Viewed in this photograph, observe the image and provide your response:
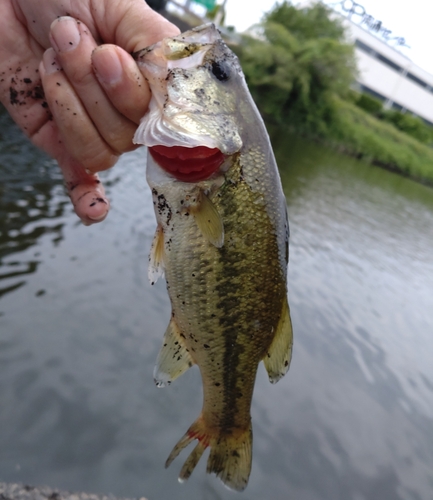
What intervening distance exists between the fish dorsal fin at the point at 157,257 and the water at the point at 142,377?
274 cm

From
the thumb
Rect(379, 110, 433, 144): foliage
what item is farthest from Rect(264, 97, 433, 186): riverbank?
the thumb

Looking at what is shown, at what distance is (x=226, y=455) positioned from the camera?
7.90 ft

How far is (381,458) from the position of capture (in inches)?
199

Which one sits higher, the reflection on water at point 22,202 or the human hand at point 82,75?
the human hand at point 82,75

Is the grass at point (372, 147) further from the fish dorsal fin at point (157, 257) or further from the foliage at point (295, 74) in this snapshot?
the fish dorsal fin at point (157, 257)

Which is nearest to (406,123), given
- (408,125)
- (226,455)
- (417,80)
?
(408,125)

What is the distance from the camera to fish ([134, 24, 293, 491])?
1.78 meters

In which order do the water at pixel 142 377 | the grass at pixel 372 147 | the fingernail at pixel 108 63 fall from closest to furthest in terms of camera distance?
the fingernail at pixel 108 63, the water at pixel 142 377, the grass at pixel 372 147

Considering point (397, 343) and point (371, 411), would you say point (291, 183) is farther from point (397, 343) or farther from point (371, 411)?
point (371, 411)

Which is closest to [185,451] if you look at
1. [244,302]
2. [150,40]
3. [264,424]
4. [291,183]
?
[264,424]

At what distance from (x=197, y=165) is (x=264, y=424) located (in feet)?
13.5

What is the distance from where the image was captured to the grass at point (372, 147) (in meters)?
39.2

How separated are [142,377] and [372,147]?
40666 millimetres

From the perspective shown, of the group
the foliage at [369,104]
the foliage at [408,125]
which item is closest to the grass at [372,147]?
the foliage at [369,104]
